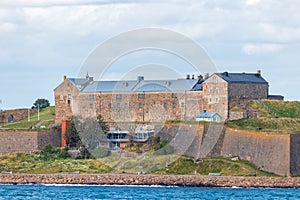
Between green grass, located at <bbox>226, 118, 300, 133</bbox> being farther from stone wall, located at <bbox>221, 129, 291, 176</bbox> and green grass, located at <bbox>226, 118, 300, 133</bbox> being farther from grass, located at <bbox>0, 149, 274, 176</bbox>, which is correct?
grass, located at <bbox>0, 149, 274, 176</bbox>

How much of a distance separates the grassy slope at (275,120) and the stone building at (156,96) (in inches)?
66.7

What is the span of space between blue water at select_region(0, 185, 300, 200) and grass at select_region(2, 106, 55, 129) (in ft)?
64.5

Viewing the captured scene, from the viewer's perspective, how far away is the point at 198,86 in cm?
8688

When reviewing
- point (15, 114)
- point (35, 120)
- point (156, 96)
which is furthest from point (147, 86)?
point (15, 114)

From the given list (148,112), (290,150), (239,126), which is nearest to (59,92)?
(148,112)

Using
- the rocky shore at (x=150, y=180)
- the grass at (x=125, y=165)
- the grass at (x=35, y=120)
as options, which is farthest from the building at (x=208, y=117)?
the grass at (x=35, y=120)

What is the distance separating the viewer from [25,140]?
83.8 meters

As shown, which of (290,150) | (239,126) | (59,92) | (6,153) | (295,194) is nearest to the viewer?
(295,194)

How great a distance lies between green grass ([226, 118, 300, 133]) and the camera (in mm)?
77688

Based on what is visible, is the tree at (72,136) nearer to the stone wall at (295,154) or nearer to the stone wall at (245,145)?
the stone wall at (245,145)

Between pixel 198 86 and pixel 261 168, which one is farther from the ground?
pixel 198 86

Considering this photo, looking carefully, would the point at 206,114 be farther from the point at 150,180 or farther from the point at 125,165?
the point at 150,180

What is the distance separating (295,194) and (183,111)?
23.1 metres

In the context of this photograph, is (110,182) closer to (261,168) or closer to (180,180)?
(180,180)
